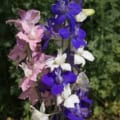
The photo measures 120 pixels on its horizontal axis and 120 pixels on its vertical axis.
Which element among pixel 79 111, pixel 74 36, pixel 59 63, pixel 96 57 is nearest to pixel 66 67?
pixel 59 63

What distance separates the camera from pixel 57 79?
8.00ft

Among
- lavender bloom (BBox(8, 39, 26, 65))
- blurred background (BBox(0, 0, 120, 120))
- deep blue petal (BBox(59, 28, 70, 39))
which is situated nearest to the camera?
deep blue petal (BBox(59, 28, 70, 39))

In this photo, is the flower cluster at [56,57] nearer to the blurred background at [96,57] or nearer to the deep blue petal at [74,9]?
the deep blue petal at [74,9]

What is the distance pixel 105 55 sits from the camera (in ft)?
14.7

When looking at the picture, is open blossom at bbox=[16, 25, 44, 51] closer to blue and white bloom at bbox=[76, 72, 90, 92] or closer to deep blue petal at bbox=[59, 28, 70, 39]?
deep blue petal at bbox=[59, 28, 70, 39]

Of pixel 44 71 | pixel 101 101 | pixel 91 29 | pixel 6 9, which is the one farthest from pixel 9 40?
pixel 44 71

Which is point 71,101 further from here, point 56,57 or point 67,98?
point 56,57

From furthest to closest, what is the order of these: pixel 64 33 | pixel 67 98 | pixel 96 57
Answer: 1. pixel 96 57
2. pixel 67 98
3. pixel 64 33

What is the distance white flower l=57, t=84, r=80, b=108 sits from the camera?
247 centimetres

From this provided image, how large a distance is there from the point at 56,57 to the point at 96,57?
1.90 metres

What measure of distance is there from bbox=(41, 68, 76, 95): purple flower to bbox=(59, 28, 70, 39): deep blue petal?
158mm

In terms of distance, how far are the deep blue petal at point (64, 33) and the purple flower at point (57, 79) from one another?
158 mm

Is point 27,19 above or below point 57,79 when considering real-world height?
above

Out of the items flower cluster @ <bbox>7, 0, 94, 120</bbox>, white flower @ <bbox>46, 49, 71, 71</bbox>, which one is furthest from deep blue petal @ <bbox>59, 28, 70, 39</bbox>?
white flower @ <bbox>46, 49, 71, 71</bbox>
